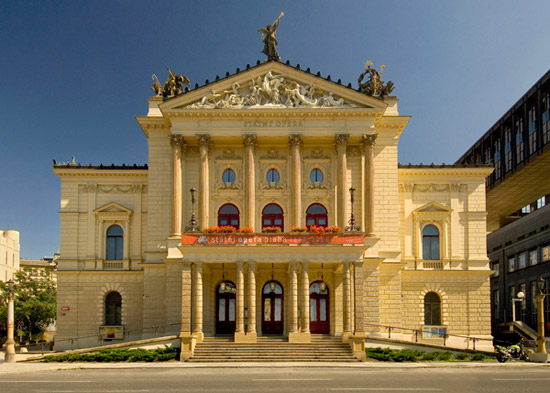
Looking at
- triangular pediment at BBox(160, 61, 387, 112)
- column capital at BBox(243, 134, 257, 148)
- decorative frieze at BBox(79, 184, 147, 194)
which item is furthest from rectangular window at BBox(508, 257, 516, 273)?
decorative frieze at BBox(79, 184, 147, 194)

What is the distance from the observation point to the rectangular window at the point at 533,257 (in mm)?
67000

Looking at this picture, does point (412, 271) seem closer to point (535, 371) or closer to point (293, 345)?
point (293, 345)

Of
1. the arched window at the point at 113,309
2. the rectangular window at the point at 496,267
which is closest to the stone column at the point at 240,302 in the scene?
the arched window at the point at 113,309

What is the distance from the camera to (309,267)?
44844 millimetres

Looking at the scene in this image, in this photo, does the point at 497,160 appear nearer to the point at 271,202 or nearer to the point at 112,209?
the point at 271,202

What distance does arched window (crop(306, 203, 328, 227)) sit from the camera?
47.4m

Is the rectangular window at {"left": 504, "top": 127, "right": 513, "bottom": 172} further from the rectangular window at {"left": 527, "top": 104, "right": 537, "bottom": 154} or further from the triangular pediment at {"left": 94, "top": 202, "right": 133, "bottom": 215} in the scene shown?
the triangular pediment at {"left": 94, "top": 202, "right": 133, "bottom": 215}

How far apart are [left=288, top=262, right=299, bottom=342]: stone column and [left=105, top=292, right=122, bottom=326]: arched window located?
50.9 ft

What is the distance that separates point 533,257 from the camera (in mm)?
68062

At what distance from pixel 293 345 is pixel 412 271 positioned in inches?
516

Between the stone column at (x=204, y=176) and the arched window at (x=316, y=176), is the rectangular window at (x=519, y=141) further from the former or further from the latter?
the stone column at (x=204, y=176)

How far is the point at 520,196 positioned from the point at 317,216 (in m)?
35.6

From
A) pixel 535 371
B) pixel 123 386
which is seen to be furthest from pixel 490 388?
pixel 123 386

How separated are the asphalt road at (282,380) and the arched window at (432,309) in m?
15.4
